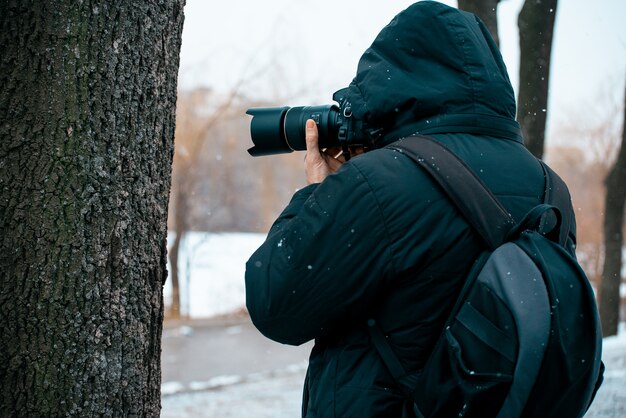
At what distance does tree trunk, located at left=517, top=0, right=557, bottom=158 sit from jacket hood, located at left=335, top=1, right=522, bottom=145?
4.56m

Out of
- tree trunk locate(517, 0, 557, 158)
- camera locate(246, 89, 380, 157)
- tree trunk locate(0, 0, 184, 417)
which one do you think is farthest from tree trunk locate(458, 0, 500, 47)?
tree trunk locate(0, 0, 184, 417)

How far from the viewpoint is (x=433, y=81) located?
62.1 inches

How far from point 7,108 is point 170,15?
20.7 inches

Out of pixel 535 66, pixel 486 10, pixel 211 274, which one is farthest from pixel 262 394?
pixel 211 274

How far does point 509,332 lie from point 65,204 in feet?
3.77

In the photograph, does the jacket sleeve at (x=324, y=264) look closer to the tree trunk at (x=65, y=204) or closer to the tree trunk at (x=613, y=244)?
the tree trunk at (x=65, y=204)

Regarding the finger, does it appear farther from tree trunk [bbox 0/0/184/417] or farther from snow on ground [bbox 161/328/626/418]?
snow on ground [bbox 161/328/626/418]

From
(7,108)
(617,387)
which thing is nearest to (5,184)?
(7,108)

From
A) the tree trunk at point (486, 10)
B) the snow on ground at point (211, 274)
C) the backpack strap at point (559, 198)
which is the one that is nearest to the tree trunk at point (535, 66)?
the tree trunk at point (486, 10)

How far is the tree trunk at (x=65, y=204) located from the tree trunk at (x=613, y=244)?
29.0 feet

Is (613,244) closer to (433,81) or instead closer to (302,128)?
(302,128)

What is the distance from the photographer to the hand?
5.95ft

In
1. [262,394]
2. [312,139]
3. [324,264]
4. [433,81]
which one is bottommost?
[262,394]

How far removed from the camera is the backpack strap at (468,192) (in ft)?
4.86
